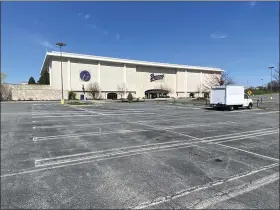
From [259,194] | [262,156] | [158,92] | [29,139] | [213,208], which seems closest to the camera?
[213,208]

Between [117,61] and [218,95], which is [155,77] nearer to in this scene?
[117,61]

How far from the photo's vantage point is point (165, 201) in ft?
12.5

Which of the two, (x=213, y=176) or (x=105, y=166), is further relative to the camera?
(x=105, y=166)

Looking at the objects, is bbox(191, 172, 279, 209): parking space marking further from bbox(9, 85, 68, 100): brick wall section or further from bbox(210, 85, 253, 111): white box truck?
bbox(9, 85, 68, 100): brick wall section

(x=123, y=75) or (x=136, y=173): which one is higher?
(x=123, y=75)

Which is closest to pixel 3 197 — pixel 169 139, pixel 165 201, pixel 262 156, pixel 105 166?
pixel 105 166

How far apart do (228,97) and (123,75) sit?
1828 inches

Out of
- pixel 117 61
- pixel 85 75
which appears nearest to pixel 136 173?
pixel 85 75

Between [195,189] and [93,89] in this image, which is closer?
[195,189]

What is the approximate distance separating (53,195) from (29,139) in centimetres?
492

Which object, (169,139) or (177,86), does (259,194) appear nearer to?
(169,139)

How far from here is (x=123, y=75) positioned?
68.0 meters

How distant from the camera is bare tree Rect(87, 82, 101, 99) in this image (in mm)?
59834

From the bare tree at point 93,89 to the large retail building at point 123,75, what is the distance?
2.88ft
